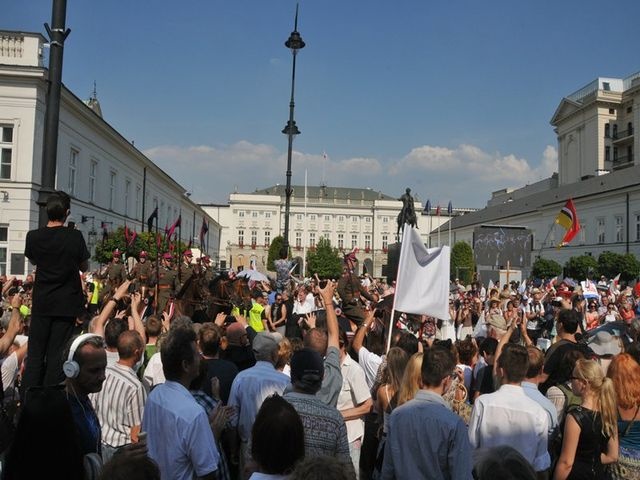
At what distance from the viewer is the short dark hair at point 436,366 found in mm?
3902

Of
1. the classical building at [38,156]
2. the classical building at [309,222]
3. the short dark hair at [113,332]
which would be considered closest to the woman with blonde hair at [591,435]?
the short dark hair at [113,332]

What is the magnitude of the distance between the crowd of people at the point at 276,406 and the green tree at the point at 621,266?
144 feet

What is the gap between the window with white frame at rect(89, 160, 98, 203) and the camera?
138 ft

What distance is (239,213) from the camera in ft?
431

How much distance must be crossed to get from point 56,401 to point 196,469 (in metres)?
1.07

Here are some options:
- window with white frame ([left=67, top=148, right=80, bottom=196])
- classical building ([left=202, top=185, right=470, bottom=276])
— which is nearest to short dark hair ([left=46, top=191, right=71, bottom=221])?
window with white frame ([left=67, top=148, right=80, bottom=196])

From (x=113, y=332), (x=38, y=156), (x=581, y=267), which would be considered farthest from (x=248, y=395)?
(x=581, y=267)

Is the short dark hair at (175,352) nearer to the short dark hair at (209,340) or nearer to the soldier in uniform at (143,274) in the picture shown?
the short dark hair at (209,340)

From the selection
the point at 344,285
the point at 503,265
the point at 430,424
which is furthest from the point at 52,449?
→ the point at 503,265

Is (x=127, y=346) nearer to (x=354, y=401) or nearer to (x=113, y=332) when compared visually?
(x=113, y=332)

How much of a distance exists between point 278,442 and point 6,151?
33762 millimetres

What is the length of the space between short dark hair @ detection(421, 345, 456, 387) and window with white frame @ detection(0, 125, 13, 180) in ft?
108

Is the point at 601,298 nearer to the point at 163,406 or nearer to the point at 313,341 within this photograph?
the point at 313,341

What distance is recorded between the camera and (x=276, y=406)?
2.95m
